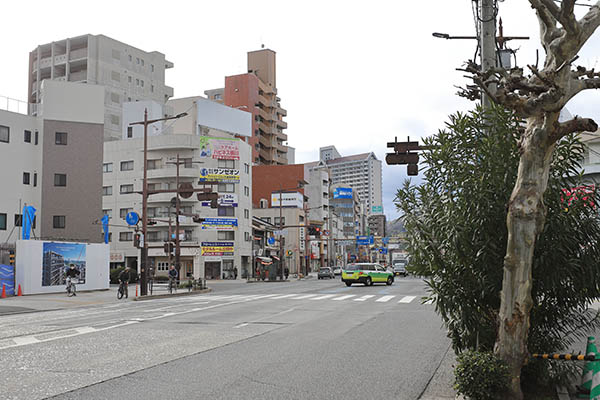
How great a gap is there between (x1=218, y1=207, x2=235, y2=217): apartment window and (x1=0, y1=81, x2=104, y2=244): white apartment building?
29.0 meters

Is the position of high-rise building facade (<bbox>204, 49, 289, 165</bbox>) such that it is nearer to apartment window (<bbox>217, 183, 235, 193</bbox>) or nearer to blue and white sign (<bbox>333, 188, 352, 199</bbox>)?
apartment window (<bbox>217, 183, 235, 193</bbox>)

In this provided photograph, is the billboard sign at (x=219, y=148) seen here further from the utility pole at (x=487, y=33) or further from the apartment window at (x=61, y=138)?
the utility pole at (x=487, y=33)

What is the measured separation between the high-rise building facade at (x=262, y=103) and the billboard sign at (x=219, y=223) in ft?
106

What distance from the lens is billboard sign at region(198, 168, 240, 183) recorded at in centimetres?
7244

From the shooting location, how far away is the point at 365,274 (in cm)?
4353

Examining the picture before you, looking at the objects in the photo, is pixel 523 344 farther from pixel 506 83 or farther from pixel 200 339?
pixel 200 339

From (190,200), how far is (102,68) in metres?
32.7

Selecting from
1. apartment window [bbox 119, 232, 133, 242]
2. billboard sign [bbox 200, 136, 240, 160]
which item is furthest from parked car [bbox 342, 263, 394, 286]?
apartment window [bbox 119, 232, 133, 242]

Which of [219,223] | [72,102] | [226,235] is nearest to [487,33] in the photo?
[72,102]

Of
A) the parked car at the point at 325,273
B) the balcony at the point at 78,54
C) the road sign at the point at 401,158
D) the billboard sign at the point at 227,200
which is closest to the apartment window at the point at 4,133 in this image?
the billboard sign at the point at 227,200

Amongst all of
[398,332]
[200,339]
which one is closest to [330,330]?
[398,332]

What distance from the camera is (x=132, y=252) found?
75000mm

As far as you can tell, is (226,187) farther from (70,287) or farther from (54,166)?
(70,287)

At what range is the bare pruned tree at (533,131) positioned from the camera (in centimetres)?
592
